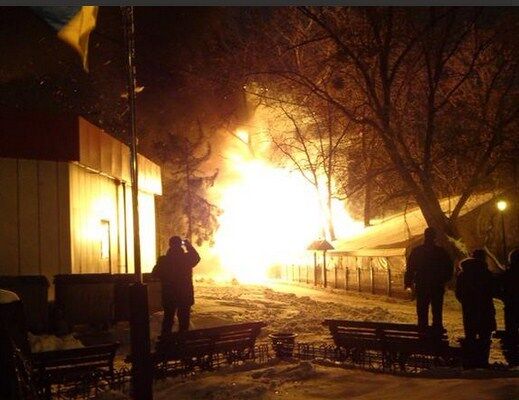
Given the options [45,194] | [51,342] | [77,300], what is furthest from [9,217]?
[51,342]

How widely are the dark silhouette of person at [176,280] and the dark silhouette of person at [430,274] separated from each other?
3.64m

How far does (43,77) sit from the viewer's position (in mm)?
29578

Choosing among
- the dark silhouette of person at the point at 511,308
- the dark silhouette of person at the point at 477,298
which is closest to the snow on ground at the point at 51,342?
the dark silhouette of person at the point at 477,298

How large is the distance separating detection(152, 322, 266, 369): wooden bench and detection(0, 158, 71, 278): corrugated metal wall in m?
5.20

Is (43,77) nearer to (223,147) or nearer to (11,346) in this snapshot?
(223,147)

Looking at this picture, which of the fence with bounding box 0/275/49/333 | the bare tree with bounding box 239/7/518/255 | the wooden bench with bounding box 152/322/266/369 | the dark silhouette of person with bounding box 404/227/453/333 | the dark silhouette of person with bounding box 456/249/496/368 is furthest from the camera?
the bare tree with bounding box 239/7/518/255

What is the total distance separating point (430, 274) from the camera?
9586 mm

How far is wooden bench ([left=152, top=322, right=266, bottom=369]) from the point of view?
8625 millimetres

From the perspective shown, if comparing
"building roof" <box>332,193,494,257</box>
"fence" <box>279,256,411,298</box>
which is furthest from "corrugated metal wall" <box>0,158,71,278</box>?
"building roof" <box>332,193,494,257</box>

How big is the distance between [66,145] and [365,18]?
39.8ft

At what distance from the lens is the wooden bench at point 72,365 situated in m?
7.55

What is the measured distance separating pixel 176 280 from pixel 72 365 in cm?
290

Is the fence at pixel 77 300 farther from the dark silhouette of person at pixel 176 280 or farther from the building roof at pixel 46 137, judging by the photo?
the building roof at pixel 46 137

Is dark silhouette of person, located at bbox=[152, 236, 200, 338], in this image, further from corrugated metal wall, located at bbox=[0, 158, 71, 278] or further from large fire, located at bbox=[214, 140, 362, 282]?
large fire, located at bbox=[214, 140, 362, 282]
